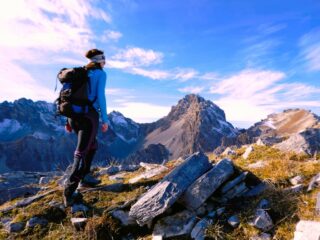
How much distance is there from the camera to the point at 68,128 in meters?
10.0

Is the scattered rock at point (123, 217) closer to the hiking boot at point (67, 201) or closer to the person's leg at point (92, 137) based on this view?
the hiking boot at point (67, 201)

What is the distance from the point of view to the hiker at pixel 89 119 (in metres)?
9.27

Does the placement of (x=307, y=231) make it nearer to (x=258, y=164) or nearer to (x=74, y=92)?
(x=258, y=164)

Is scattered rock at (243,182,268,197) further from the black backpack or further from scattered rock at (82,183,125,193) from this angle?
the black backpack

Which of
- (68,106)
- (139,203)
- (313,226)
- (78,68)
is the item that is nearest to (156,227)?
(139,203)

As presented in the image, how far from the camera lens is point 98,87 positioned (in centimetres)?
930

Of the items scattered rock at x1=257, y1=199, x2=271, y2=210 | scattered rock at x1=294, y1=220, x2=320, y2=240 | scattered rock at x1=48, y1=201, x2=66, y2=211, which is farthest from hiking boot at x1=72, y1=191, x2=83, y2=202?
scattered rock at x1=294, y1=220, x2=320, y2=240

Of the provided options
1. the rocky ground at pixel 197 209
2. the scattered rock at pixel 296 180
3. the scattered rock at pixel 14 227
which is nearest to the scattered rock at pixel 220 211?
the rocky ground at pixel 197 209

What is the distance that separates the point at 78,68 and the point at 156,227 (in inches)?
194

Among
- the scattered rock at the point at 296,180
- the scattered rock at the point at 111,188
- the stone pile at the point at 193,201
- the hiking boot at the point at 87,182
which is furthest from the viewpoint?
the hiking boot at the point at 87,182

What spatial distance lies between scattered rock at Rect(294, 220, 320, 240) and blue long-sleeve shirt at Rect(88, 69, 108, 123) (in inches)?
233

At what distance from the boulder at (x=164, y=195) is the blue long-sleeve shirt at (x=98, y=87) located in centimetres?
281

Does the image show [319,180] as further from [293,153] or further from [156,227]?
[156,227]

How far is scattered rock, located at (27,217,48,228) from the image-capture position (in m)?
8.94
